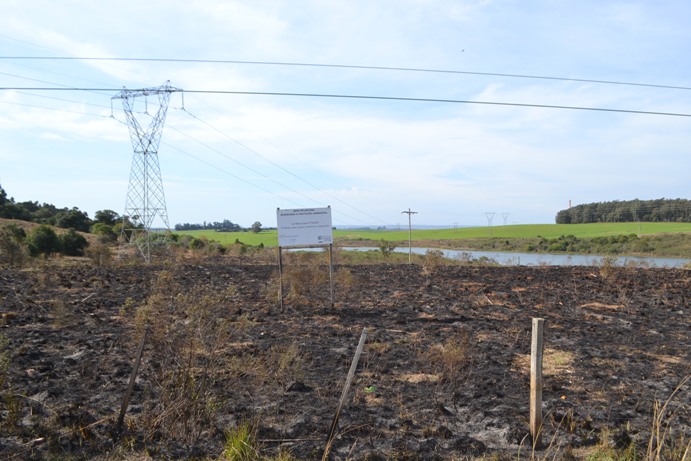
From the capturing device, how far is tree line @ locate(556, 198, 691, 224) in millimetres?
80375

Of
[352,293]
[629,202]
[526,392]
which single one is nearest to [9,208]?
[352,293]

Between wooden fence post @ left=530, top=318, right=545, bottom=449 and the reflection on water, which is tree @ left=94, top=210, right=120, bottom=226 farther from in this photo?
wooden fence post @ left=530, top=318, right=545, bottom=449

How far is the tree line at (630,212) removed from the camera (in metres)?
80.4

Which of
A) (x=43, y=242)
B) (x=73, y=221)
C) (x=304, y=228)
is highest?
(x=73, y=221)

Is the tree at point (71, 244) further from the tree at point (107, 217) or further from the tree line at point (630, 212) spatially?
the tree line at point (630, 212)

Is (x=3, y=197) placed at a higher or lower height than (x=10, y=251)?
higher

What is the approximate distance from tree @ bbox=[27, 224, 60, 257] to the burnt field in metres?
20.1

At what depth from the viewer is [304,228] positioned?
12344 mm

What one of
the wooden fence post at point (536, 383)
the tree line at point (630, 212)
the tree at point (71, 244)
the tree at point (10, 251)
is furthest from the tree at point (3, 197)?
the tree line at point (630, 212)

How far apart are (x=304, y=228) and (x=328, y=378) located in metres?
5.58

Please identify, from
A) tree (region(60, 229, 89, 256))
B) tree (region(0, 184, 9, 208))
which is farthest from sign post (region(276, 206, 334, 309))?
tree (region(0, 184, 9, 208))

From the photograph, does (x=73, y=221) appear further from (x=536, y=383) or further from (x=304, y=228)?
(x=536, y=383)

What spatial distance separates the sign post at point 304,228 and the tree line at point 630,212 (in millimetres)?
80713

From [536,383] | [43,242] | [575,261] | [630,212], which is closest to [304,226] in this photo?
[536,383]
